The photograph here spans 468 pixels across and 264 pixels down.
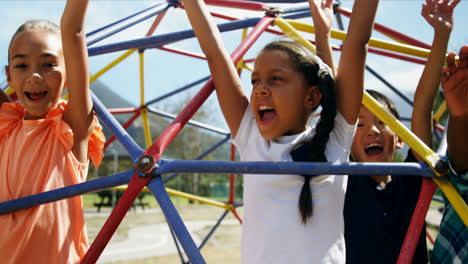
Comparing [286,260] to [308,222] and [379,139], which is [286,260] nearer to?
[308,222]

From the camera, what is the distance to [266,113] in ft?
3.67

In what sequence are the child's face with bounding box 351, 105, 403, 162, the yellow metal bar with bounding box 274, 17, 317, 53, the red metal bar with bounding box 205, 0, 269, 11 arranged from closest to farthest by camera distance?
the yellow metal bar with bounding box 274, 17, 317, 53 → the child's face with bounding box 351, 105, 403, 162 → the red metal bar with bounding box 205, 0, 269, 11

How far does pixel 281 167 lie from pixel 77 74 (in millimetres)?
663

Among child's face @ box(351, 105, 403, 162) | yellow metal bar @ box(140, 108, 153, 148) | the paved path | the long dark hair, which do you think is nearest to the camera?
the long dark hair

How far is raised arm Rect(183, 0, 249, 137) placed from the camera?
3.93 ft

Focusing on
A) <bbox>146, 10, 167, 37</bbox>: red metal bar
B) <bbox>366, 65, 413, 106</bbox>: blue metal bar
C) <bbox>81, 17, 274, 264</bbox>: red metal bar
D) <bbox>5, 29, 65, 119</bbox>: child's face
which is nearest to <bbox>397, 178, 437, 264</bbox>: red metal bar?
<bbox>81, 17, 274, 264</bbox>: red metal bar

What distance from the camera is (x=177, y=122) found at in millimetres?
1131

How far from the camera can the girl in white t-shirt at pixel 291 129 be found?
3.29ft

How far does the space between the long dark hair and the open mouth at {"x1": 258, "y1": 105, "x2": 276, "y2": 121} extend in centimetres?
11

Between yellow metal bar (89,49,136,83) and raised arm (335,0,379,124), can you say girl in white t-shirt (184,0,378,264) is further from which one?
yellow metal bar (89,49,136,83)

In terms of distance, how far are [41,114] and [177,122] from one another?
0.46 metres

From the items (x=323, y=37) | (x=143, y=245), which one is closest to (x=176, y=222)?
(x=323, y=37)

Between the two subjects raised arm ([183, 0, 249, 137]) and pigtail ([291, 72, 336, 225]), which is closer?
pigtail ([291, 72, 336, 225])

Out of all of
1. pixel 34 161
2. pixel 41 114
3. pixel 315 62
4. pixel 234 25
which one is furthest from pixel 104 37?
pixel 315 62
